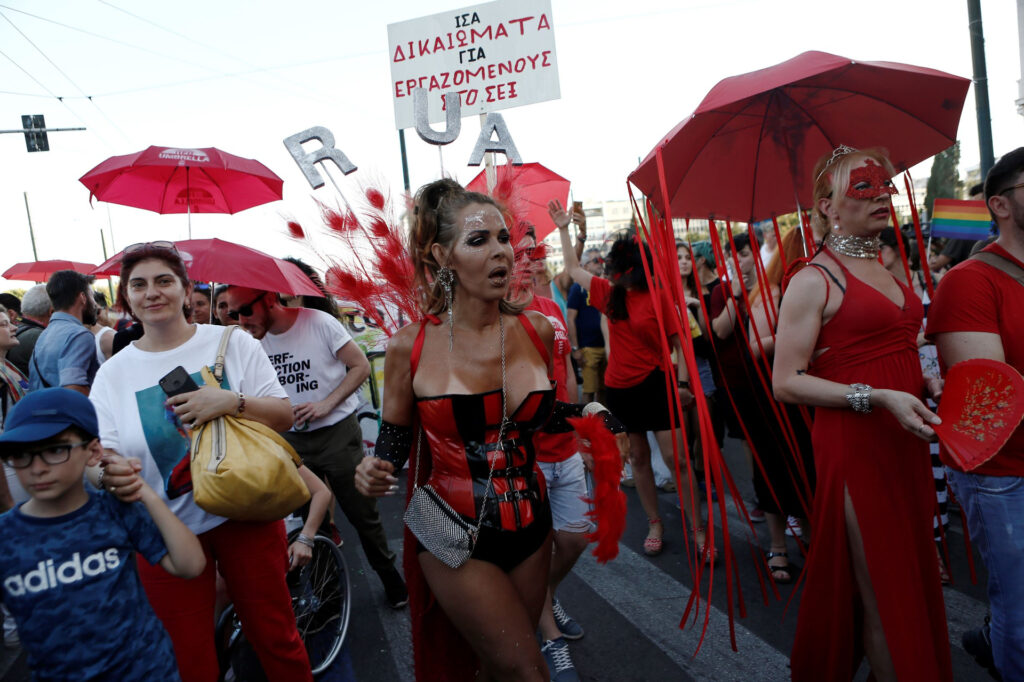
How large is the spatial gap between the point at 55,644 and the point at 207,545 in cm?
62

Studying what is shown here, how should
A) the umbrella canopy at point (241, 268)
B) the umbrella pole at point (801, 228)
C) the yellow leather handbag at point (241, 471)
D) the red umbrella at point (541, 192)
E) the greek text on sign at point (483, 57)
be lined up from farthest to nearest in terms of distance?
1. the greek text on sign at point (483, 57)
2. the red umbrella at point (541, 192)
3. the umbrella canopy at point (241, 268)
4. the umbrella pole at point (801, 228)
5. the yellow leather handbag at point (241, 471)

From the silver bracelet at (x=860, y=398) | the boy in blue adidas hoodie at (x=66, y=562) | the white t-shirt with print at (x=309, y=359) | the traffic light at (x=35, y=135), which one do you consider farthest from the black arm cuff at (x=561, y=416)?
the traffic light at (x=35, y=135)

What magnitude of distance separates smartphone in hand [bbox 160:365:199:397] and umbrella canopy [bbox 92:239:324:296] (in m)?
1.27

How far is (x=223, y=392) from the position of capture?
8.16ft

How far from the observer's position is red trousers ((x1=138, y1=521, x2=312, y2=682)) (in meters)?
2.48

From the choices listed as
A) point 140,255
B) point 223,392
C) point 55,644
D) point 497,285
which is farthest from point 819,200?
point 55,644

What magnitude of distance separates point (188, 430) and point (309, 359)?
5.37 feet

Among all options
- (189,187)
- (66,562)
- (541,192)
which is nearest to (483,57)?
(541,192)

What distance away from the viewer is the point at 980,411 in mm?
2201

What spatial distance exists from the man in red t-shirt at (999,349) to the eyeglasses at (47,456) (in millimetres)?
2681

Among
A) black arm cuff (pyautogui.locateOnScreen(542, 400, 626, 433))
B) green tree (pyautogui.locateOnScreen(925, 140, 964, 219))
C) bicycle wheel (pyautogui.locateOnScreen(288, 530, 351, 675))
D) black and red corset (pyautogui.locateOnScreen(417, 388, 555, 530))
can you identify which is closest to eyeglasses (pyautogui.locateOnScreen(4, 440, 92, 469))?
black and red corset (pyautogui.locateOnScreen(417, 388, 555, 530))

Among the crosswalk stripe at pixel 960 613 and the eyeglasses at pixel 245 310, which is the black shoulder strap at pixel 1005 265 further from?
the eyeglasses at pixel 245 310

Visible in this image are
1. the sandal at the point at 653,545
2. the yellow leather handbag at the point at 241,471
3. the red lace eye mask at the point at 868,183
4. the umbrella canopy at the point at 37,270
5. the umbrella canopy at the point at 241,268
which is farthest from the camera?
the umbrella canopy at the point at 37,270

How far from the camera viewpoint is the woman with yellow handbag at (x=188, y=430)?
248 centimetres
